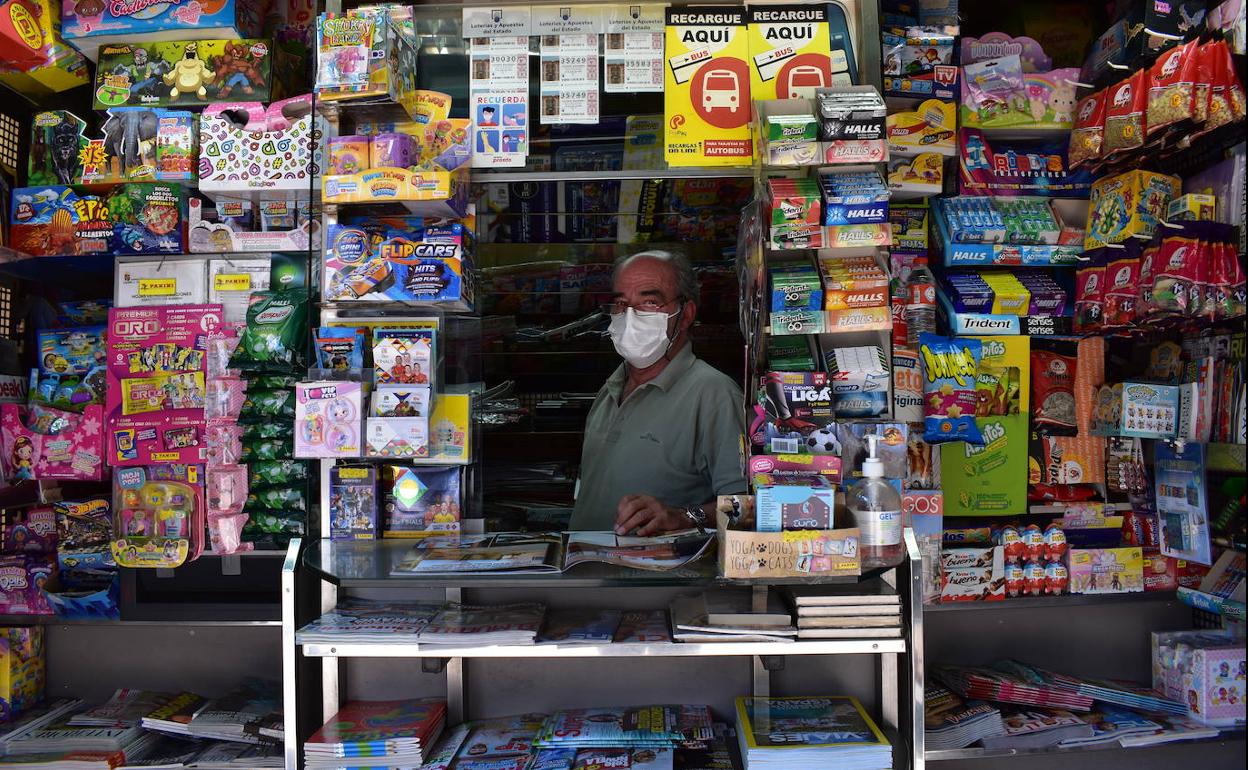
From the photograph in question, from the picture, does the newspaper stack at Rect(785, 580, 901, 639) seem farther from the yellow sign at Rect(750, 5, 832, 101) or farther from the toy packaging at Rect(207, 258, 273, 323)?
the toy packaging at Rect(207, 258, 273, 323)

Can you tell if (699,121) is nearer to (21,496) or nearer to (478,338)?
(478,338)

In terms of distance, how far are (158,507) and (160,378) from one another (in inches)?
16.8

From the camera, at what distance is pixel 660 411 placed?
3.46 metres

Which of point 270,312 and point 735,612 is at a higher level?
point 270,312

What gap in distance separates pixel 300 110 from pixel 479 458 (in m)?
1.25

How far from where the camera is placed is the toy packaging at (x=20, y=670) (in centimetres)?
289

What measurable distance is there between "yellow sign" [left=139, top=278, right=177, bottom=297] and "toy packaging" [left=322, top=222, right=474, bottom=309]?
2.62ft

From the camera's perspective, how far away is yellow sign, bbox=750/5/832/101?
2.69 m

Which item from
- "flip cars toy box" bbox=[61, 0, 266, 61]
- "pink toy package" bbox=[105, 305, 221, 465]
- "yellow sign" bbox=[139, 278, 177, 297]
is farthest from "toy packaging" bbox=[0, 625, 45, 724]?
"flip cars toy box" bbox=[61, 0, 266, 61]

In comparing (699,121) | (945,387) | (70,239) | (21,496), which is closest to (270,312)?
(70,239)

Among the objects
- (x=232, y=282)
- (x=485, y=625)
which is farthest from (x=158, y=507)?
(x=485, y=625)

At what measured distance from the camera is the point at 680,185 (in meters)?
3.33

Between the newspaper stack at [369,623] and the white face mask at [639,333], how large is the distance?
121cm

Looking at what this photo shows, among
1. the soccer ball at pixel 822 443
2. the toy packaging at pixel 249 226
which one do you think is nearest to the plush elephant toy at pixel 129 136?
the toy packaging at pixel 249 226
